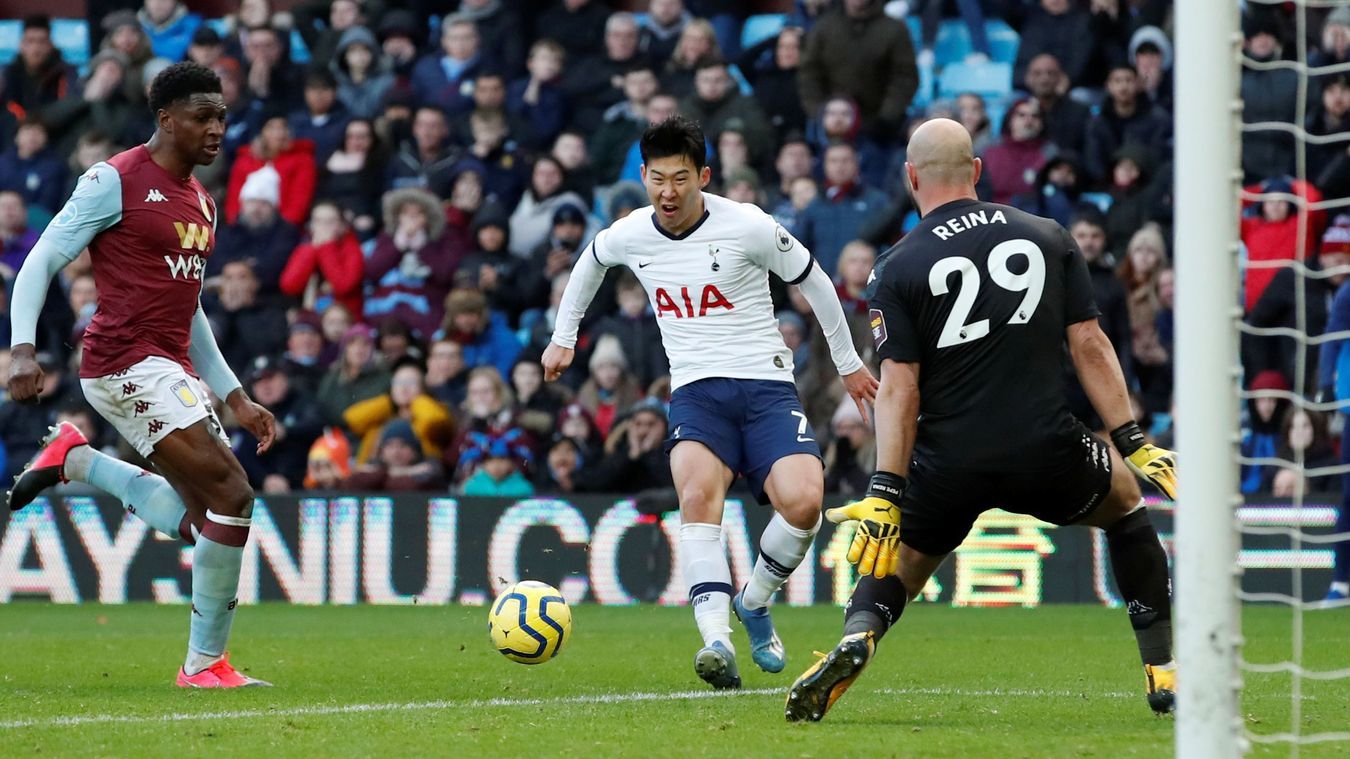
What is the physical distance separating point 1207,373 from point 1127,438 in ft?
5.49

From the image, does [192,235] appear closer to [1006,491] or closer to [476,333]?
[1006,491]

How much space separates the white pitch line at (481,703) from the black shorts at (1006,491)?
122 centimetres

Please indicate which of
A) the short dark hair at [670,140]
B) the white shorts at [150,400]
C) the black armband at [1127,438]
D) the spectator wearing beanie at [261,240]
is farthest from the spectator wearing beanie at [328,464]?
the black armband at [1127,438]

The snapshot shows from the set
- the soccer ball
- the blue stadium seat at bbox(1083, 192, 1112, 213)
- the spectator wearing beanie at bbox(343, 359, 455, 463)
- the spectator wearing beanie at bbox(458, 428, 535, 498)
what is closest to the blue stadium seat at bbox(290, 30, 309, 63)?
the spectator wearing beanie at bbox(343, 359, 455, 463)

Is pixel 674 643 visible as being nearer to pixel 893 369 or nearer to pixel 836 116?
pixel 893 369

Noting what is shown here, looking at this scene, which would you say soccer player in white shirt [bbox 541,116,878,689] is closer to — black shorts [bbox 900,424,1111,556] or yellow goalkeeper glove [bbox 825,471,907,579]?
black shorts [bbox 900,424,1111,556]

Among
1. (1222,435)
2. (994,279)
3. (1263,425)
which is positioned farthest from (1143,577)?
(1263,425)

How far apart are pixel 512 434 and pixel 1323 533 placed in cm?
595

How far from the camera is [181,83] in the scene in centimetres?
809

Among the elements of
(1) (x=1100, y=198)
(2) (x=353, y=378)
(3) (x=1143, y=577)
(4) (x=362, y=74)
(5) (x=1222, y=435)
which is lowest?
(3) (x=1143, y=577)

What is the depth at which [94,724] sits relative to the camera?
6.74 metres

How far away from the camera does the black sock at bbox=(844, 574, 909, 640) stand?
665cm

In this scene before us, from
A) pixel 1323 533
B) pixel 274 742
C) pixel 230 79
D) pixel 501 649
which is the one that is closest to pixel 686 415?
pixel 501 649

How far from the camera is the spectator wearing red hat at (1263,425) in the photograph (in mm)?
13805
